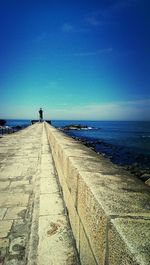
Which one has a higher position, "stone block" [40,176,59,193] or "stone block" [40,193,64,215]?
"stone block" [40,176,59,193]

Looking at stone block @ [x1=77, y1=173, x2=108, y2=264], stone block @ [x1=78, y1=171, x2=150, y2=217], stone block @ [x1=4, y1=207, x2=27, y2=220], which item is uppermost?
stone block @ [x1=78, y1=171, x2=150, y2=217]

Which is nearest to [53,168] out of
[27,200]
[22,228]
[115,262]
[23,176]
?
[23,176]

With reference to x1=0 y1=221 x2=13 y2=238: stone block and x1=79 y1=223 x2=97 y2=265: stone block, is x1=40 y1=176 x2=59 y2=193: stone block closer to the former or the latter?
x1=0 y1=221 x2=13 y2=238: stone block

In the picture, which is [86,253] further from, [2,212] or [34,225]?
[2,212]

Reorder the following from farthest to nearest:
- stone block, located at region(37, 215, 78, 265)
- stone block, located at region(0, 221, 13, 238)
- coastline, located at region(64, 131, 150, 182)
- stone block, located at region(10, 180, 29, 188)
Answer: coastline, located at region(64, 131, 150, 182)
stone block, located at region(10, 180, 29, 188)
stone block, located at region(0, 221, 13, 238)
stone block, located at region(37, 215, 78, 265)

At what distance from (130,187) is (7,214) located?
2264 mm

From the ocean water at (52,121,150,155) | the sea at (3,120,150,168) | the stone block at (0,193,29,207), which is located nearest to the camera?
the stone block at (0,193,29,207)

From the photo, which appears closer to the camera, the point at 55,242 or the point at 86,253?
the point at 86,253

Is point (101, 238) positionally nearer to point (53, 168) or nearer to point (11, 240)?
point (11, 240)

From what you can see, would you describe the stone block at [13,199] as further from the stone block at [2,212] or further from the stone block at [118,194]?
the stone block at [118,194]

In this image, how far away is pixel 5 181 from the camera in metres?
4.99

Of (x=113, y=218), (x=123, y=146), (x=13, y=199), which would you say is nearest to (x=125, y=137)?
(x=123, y=146)

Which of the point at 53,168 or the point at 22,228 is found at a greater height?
the point at 53,168

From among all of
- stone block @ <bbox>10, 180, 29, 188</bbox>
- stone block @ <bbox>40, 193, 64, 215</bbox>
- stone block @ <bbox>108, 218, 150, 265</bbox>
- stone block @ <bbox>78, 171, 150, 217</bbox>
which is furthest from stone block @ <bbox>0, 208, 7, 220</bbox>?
stone block @ <bbox>108, 218, 150, 265</bbox>
